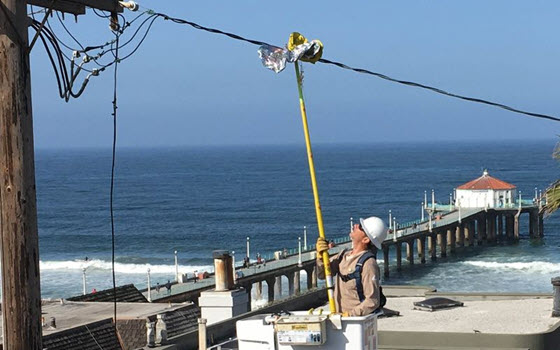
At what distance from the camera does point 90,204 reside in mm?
136375

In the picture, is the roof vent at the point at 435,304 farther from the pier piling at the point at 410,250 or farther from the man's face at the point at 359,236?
the pier piling at the point at 410,250

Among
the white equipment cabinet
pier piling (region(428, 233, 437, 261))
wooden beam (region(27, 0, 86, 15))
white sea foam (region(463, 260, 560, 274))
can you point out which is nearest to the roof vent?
the white equipment cabinet

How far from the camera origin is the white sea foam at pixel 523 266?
71.7 m

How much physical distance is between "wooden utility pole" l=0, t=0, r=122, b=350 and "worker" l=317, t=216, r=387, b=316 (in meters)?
2.02

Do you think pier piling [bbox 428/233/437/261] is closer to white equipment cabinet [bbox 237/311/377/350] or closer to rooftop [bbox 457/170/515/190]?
rooftop [bbox 457/170/515/190]

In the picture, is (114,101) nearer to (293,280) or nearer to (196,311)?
(196,311)

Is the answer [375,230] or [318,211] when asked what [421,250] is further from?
[318,211]

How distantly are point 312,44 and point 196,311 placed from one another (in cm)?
1470

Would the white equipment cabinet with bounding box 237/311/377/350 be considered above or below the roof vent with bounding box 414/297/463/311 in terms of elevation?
above

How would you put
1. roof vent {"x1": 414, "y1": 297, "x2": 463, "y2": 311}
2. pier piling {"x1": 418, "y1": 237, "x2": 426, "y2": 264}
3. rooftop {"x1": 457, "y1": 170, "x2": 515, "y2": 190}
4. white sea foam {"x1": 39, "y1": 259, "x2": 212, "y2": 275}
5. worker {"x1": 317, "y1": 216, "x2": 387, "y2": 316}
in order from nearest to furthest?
worker {"x1": 317, "y1": 216, "x2": 387, "y2": 316} < roof vent {"x1": 414, "y1": 297, "x2": 463, "y2": 311} < white sea foam {"x1": 39, "y1": 259, "x2": 212, "y2": 275} < pier piling {"x1": 418, "y1": 237, "x2": 426, "y2": 264} < rooftop {"x1": 457, "y1": 170, "x2": 515, "y2": 190}

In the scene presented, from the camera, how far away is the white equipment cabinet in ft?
22.6

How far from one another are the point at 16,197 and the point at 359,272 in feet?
8.16

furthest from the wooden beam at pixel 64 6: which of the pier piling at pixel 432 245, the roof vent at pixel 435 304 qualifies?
the pier piling at pixel 432 245

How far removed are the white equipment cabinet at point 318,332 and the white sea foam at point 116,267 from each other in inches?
2568
